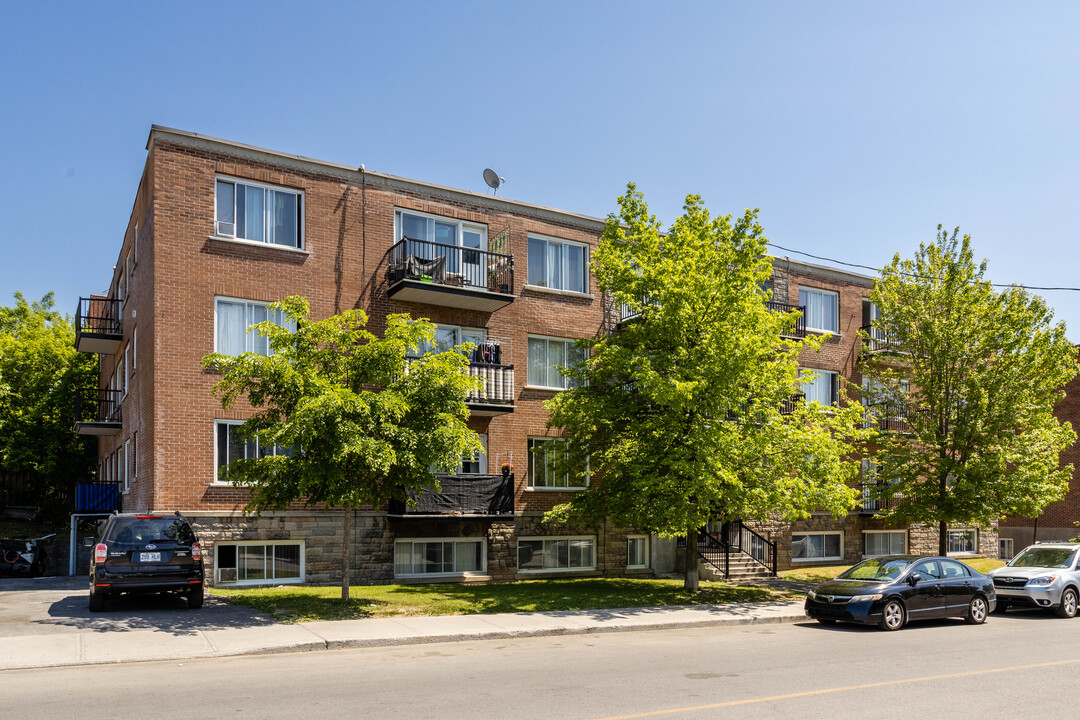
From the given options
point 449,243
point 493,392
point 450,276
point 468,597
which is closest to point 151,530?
point 468,597

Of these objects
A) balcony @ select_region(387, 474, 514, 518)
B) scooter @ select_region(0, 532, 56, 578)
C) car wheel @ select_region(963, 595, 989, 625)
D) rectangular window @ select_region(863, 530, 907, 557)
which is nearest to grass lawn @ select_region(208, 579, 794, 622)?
balcony @ select_region(387, 474, 514, 518)

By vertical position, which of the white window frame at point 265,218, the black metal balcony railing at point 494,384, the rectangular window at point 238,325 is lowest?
the black metal balcony railing at point 494,384

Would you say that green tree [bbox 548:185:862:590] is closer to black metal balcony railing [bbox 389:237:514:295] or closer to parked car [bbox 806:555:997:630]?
parked car [bbox 806:555:997:630]

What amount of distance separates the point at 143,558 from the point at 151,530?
483 mm

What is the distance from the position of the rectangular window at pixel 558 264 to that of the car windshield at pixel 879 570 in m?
12.0

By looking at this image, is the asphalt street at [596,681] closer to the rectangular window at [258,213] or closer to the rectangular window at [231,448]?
the rectangular window at [231,448]

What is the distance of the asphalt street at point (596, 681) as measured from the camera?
8.35 metres

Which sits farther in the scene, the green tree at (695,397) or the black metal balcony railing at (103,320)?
the black metal balcony railing at (103,320)

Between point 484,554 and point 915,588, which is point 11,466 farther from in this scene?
point 915,588

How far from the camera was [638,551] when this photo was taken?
84.7 ft

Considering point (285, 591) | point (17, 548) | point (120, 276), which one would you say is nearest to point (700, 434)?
point (285, 591)

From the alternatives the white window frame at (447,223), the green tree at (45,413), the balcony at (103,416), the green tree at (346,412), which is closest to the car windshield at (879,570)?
the green tree at (346,412)

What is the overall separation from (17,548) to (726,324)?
18.6 m

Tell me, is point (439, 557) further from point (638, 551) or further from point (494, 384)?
point (638, 551)
